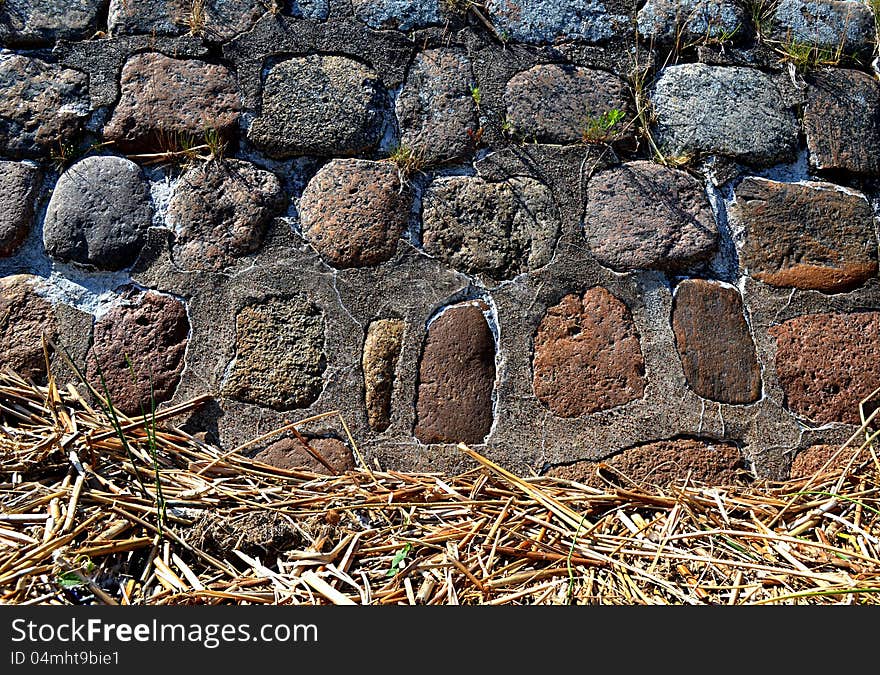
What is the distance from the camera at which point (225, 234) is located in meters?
1.77

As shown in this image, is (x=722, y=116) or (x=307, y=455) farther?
(x=722, y=116)

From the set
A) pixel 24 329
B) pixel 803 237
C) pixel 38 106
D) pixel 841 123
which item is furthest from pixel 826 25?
pixel 24 329

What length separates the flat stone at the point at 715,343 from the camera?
5.72ft

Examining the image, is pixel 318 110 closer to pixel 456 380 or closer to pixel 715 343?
pixel 456 380

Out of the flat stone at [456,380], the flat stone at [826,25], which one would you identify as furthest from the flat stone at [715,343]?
the flat stone at [826,25]

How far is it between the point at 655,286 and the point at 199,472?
1115mm

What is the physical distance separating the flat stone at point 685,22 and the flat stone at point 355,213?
784 mm

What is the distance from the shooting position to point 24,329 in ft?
5.64

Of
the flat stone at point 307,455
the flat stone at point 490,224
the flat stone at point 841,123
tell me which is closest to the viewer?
the flat stone at point 307,455

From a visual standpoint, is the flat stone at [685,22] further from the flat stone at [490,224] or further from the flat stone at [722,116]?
the flat stone at [490,224]

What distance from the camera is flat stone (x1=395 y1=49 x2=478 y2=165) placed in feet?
6.00

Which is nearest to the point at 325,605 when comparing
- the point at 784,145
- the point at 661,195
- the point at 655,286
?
the point at 655,286

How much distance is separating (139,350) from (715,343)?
1.34 metres

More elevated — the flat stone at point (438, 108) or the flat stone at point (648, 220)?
→ the flat stone at point (438, 108)
